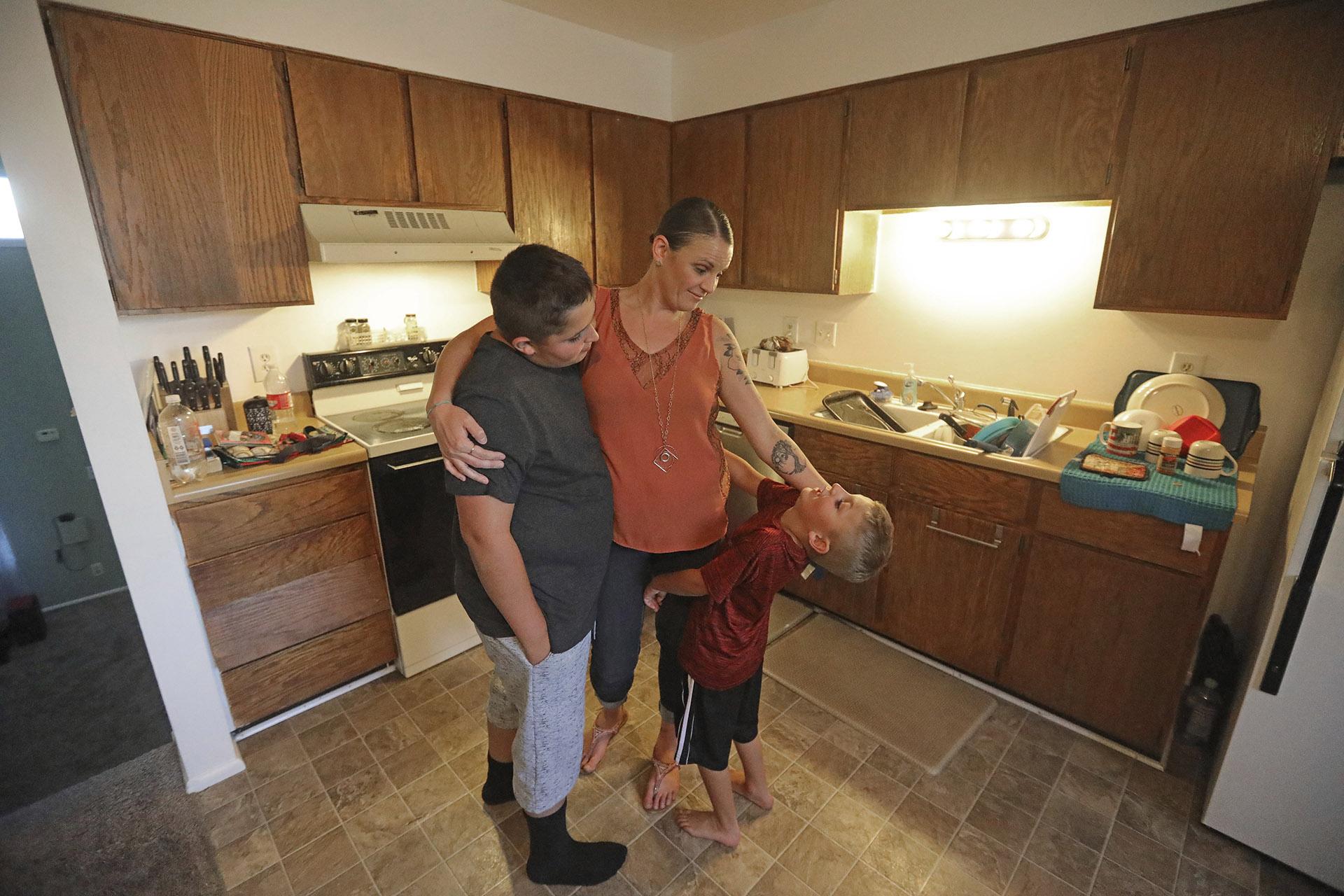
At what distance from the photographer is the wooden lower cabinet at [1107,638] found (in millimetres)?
1846

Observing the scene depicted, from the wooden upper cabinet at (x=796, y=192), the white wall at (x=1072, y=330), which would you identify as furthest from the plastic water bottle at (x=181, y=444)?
the white wall at (x=1072, y=330)

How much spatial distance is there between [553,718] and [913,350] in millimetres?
2240

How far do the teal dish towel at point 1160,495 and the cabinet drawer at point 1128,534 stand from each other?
28mm

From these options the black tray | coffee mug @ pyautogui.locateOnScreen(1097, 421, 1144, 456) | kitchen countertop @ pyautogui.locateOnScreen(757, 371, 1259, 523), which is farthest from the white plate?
coffee mug @ pyautogui.locateOnScreen(1097, 421, 1144, 456)

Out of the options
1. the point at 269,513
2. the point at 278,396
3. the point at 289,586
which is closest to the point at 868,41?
the point at 278,396

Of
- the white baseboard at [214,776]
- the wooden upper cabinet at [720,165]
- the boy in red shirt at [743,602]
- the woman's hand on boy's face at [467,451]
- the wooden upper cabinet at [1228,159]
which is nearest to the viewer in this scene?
the woman's hand on boy's face at [467,451]

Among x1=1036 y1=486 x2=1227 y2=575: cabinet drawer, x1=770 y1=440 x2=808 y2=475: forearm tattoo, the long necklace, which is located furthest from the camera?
x1=1036 y1=486 x2=1227 y2=575: cabinet drawer

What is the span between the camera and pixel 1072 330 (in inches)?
93.0

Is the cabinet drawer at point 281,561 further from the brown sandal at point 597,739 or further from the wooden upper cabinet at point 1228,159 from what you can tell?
the wooden upper cabinet at point 1228,159

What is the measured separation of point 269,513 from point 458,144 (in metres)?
1.56

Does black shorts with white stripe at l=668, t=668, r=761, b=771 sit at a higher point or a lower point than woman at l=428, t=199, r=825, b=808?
lower

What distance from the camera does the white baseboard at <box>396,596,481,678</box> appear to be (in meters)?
2.33

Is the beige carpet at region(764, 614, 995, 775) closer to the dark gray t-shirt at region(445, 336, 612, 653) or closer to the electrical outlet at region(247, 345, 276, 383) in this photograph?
the dark gray t-shirt at region(445, 336, 612, 653)

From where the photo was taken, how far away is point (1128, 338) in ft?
7.34
